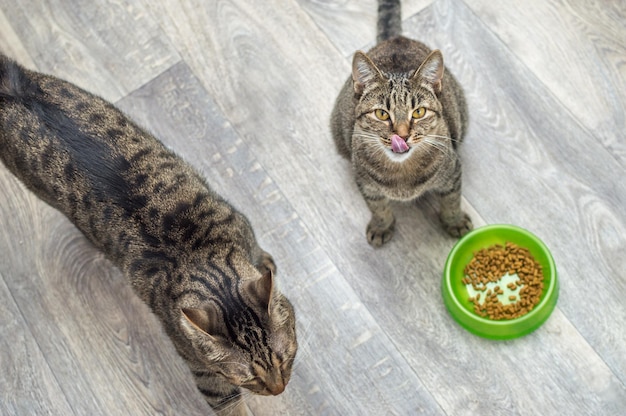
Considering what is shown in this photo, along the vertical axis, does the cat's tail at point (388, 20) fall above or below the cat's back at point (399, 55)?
below

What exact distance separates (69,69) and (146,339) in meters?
1.08

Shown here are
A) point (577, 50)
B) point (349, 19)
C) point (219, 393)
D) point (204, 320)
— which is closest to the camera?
point (204, 320)

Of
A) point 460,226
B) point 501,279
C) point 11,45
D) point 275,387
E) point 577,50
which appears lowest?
point 501,279

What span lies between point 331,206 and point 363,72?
61cm

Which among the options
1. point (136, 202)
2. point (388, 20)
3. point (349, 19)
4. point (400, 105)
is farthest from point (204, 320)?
point (349, 19)

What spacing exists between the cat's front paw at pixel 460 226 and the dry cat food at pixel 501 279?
0.30ft

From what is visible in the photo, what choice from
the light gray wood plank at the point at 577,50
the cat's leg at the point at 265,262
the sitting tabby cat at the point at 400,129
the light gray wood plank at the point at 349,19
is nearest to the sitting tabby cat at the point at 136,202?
the cat's leg at the point at 265,262

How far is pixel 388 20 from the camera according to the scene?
7.73 ft

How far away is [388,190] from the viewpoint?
2.04m

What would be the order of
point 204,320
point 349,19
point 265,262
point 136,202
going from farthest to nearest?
point 349,19
point 265,262
point 136,202
point 204,320

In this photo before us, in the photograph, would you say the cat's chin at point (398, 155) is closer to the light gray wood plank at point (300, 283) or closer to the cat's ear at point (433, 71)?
the cat's ear at point (433, 71)

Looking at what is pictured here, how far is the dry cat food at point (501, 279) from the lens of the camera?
6.95 ft

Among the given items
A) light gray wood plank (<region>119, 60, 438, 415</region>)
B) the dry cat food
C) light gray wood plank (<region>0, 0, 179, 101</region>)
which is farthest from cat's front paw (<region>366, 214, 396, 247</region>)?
light gray wood plank (<region>0, 0, 179, 101</region>)

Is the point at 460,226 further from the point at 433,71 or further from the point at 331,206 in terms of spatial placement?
the point at 433,71
